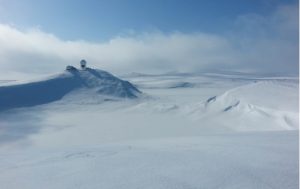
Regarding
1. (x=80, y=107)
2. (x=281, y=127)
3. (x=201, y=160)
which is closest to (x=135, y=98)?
(x=80, y=107)

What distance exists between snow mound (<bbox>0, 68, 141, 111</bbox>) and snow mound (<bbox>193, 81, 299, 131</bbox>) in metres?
13.0

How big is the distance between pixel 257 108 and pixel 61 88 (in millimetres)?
20375

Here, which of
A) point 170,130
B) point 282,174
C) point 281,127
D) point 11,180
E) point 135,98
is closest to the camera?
point 282,174

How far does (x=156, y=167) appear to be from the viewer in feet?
13.1

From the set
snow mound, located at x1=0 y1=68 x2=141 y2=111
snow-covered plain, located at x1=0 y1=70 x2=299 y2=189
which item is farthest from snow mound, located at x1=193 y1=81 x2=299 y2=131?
snow mound, located at x1=0 y1=68 x2=141 y2=111

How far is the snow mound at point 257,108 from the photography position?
15.9 meters

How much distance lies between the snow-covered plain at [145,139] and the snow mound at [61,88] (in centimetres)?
13

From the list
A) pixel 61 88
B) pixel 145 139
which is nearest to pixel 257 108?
pixel 145 139

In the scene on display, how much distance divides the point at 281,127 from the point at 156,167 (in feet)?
41.6

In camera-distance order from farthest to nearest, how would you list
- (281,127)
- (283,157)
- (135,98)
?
(135,98) → (281,127) → (283,157)

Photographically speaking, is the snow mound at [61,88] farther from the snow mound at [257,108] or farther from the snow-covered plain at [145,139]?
the snow mound at [257,108]

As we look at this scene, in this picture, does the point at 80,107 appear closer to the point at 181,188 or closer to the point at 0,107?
the point at 0,107

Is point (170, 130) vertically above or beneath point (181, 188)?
beneath

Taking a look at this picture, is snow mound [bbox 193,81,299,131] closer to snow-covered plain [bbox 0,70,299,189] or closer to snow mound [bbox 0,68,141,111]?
snow-covered plain [bbox 0,70,299,189]
